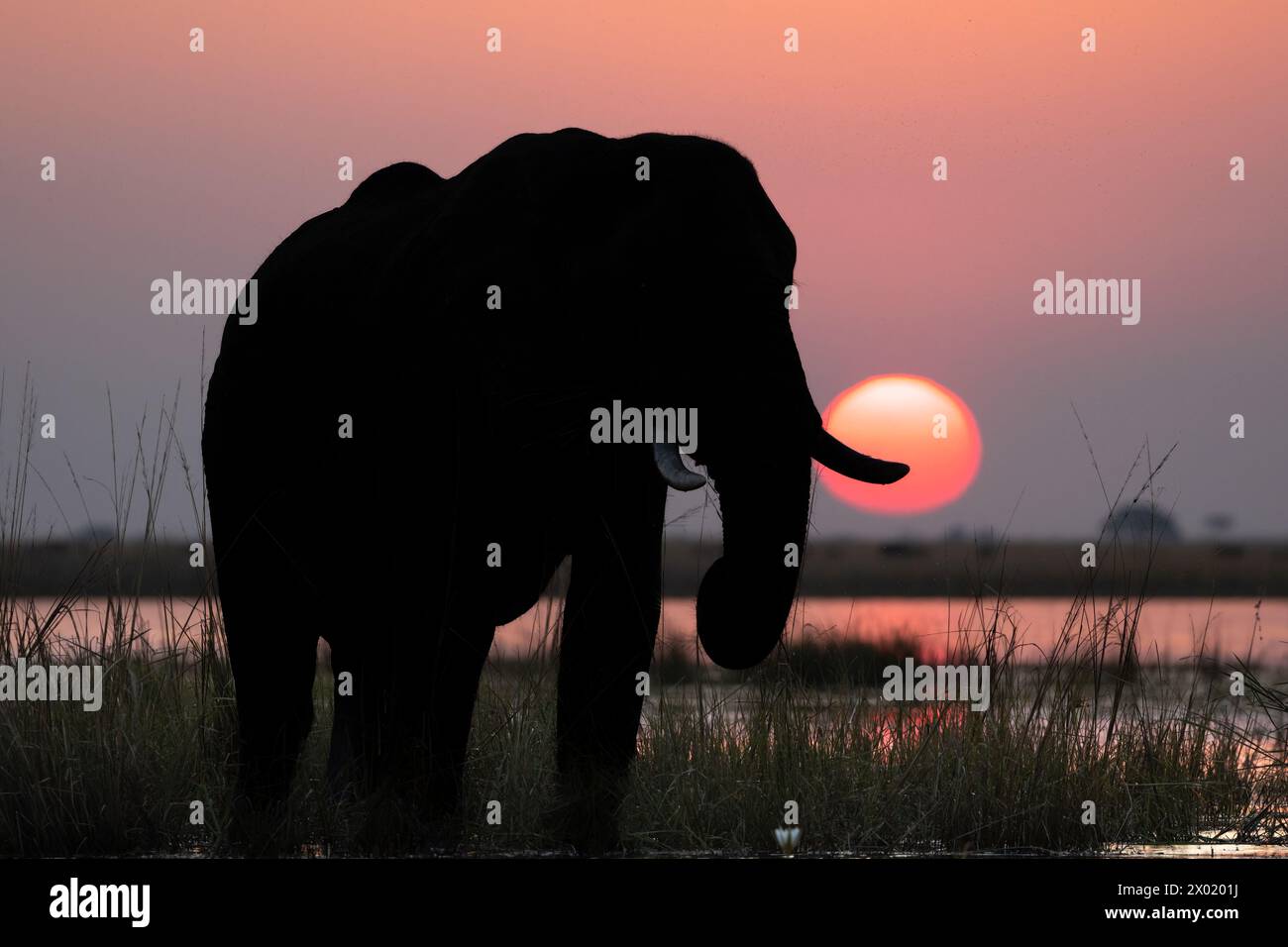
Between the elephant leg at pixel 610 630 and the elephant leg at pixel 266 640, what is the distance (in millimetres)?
1449

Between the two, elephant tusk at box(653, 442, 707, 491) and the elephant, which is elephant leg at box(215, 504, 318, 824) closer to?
the elephant

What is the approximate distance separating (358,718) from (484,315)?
1.48 metres

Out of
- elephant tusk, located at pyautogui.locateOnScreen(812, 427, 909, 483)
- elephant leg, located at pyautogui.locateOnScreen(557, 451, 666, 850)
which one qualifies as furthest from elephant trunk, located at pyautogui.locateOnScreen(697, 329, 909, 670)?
elephant leg, located at pyautogui.locateOnScreen(557, 451, 666, 850)

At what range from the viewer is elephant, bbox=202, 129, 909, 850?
5.31 metres

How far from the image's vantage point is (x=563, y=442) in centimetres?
566

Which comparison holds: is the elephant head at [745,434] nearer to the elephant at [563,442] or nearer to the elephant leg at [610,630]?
the elephant at [563,442]

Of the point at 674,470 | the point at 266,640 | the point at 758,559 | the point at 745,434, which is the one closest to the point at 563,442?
the point at 674,470

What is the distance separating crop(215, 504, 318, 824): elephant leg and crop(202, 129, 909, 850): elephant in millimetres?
428

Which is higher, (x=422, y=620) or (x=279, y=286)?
(x=279, y=286)

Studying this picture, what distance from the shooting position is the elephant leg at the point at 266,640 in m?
6.95

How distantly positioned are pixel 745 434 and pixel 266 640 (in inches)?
108
